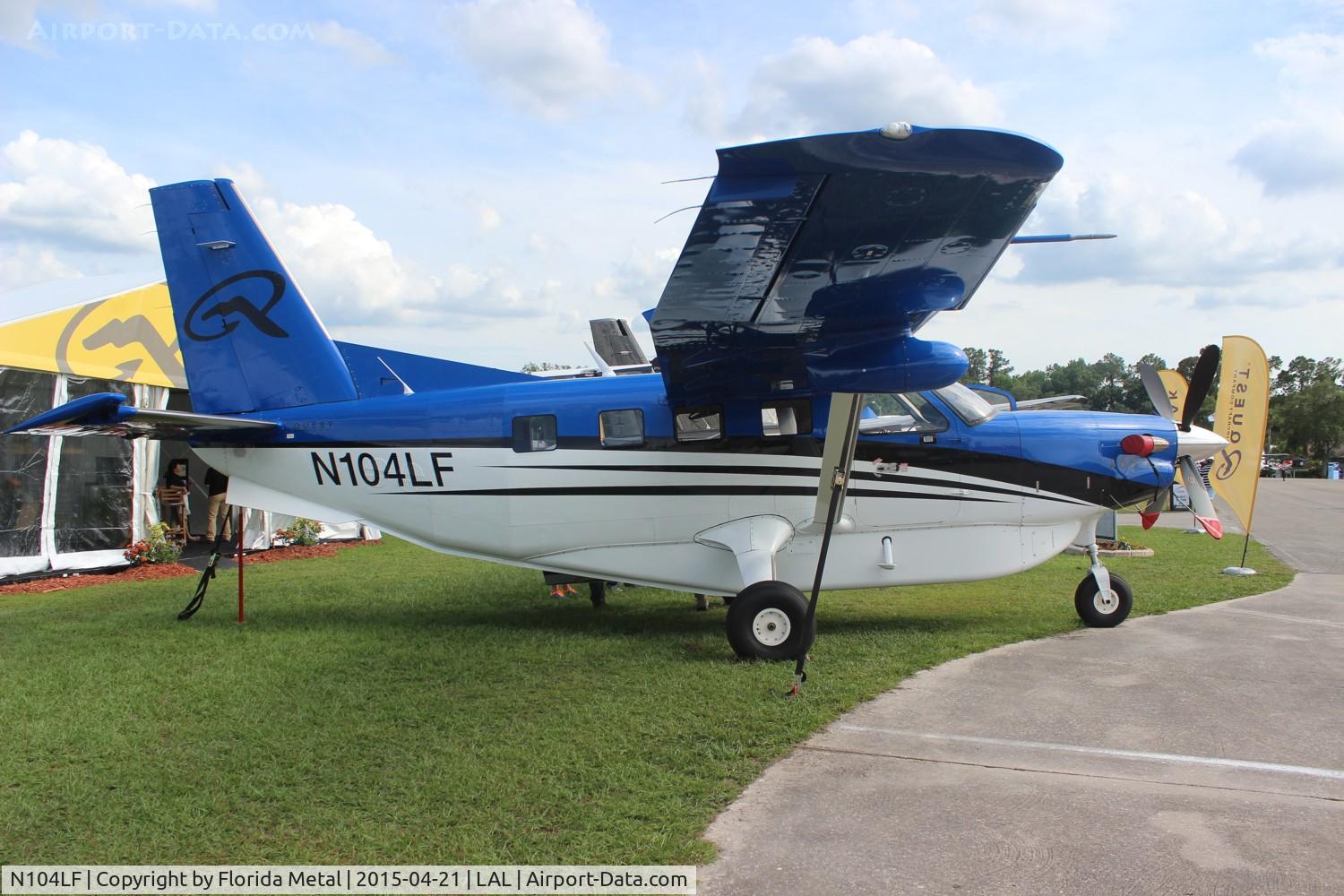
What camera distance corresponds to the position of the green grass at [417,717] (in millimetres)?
3697

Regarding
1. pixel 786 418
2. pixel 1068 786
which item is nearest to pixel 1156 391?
pixel 786 418

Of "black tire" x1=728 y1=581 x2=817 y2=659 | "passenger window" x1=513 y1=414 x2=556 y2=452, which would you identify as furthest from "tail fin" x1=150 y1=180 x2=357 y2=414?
"black tire" x1=728 y1=581 x2=817 y2=659

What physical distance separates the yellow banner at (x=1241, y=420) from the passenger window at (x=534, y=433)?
9152 millimetres

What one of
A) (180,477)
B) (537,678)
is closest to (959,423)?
(537,678)

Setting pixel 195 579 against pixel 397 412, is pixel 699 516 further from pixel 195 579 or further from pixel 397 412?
pixel 195 579

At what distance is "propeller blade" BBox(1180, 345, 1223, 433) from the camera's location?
8125 mm

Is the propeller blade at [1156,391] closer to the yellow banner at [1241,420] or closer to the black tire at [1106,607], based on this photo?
the black tire at [1106,607]

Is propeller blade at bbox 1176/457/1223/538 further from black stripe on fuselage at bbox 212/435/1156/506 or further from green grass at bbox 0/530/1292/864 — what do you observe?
green grass at bbox 0/530/1292/864

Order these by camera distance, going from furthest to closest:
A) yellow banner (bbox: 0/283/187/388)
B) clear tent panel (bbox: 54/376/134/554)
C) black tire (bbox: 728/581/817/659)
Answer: clear tent panel (bbox: 54/376/134/554) < yellow banner (bbox: 0/283/187/388) < black tire (bbox: 728/581/817/659)

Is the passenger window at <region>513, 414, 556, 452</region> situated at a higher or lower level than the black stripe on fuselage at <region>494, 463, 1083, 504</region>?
higher

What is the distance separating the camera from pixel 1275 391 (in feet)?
336

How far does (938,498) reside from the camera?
7.62 m

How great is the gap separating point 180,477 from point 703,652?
11831 millimetres

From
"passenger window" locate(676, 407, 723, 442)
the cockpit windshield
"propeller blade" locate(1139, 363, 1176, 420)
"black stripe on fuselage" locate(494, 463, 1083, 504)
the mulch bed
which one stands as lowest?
the mulch bed
